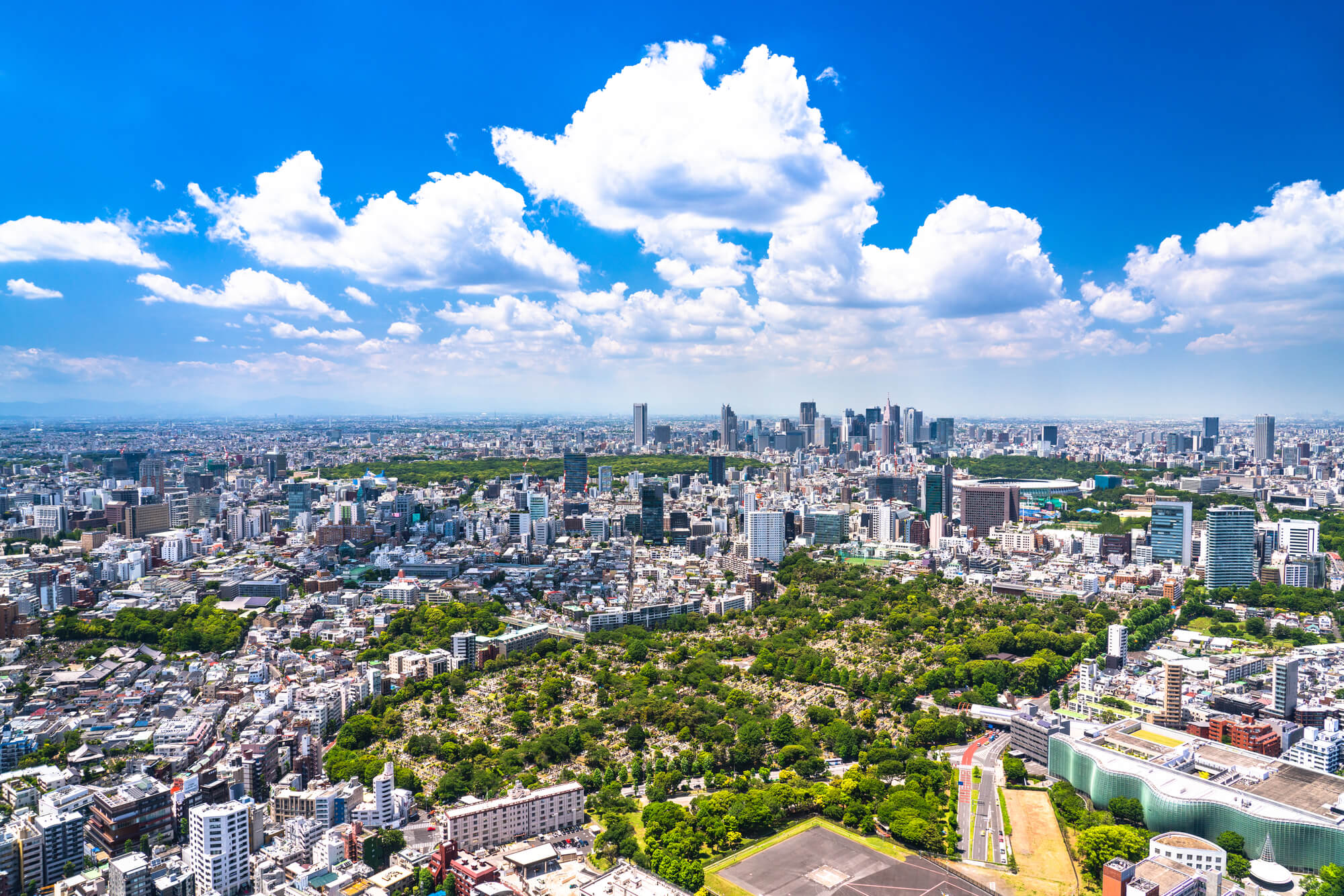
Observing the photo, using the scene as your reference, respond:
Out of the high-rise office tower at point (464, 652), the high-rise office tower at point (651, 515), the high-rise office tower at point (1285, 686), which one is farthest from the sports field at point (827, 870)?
the high-rise office tower at point (651, 515)

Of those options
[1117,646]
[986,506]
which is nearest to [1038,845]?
[1117,646]

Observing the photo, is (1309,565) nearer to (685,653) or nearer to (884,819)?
(685,653)

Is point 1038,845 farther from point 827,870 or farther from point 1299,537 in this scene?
point 1299,537

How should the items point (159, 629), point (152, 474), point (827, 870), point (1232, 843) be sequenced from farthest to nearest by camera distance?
point (152, 474) → point (159, 629) → point (1232, 843) → point (827, 870)

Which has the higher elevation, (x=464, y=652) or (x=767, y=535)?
(x=767, y=535)

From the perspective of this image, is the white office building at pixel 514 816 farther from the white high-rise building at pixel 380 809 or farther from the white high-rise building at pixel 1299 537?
the white high-rise building at pixel 1299 537

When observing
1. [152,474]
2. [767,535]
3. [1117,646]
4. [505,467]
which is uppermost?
[152,474]
